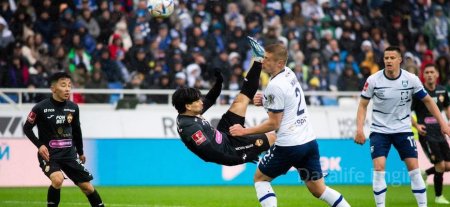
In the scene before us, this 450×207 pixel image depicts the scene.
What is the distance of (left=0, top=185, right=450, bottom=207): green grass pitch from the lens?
14.9 m

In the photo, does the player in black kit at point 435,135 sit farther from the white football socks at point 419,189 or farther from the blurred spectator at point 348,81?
the blurred spectator at point 348,81

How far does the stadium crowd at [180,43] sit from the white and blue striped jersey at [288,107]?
11812 millimetres

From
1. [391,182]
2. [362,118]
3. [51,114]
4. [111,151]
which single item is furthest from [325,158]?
[51,114]

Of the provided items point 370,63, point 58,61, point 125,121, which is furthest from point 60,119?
point 370,63

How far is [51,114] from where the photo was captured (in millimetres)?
12039

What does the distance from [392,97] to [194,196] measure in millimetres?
5089

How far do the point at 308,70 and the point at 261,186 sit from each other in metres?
14.0

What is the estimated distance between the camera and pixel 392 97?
1258cm

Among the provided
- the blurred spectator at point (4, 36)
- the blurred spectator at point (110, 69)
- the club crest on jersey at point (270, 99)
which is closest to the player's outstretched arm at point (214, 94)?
the club crest on jersey at point (270, 99)

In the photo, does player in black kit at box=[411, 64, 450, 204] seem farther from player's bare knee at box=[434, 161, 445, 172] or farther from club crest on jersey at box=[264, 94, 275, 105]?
club crest on jersey at box=[264, 94, 275, 105]

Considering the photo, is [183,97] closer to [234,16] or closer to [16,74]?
[16,74]

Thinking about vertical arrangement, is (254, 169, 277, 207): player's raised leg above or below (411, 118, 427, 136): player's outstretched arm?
above

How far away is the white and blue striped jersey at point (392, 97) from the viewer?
1250 cm

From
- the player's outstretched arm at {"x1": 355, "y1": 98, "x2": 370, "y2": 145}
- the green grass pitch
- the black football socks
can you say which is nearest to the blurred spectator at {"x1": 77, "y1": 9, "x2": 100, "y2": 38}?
the green grass pitch
